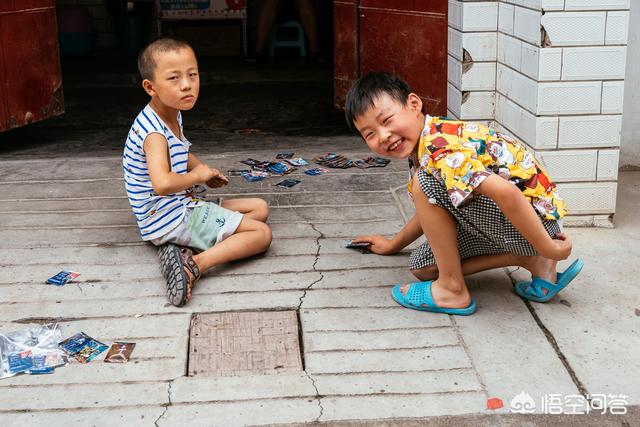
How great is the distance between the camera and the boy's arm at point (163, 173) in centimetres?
321

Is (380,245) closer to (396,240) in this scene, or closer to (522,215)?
(396,240)

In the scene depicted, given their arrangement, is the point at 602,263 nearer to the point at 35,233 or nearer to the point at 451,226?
the point at 451,226

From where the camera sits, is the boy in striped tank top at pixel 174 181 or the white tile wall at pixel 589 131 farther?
the white tile wall at pixel 589 131

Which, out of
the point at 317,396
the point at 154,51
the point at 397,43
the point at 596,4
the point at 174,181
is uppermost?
the point at 596,4

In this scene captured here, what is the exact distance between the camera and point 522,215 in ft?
8.74

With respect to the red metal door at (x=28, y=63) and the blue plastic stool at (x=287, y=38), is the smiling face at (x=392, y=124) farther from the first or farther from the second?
the blue plastic stool at (x=287, y=38)

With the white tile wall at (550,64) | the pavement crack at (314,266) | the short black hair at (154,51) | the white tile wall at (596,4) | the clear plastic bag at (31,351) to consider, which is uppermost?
the white tile wall at (596,4)

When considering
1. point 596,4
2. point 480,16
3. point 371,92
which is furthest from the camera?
point 480,16

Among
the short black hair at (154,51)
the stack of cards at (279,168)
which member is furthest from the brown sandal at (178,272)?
the stack of cards at (279,168)

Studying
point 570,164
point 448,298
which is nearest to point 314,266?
point 448,298

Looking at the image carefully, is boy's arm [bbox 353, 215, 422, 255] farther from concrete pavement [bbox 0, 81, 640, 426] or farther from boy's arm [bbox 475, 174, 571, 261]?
boy's arm [bbox 475, 174, 571, 261]

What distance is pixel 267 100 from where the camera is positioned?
6.86 metres

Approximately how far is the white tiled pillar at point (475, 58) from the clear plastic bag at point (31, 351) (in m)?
2.28

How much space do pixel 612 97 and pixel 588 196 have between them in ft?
1.42
